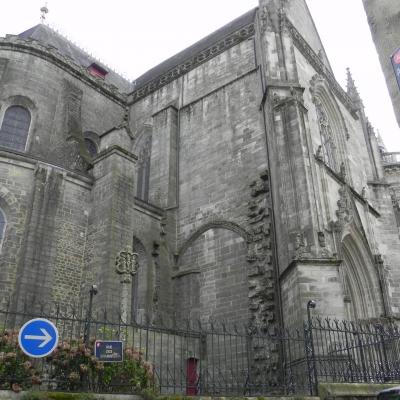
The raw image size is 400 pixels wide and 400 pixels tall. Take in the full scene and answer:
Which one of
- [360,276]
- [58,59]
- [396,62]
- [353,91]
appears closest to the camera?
[396,62]

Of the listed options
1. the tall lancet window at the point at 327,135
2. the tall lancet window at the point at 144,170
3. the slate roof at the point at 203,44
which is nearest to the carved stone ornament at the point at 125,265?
the tall lancet window at the point at 144,170

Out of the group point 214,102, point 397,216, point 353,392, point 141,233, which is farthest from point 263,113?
point 353,392

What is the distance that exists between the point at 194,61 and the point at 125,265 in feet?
34.7

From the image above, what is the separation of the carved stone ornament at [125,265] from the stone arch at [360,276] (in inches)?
253

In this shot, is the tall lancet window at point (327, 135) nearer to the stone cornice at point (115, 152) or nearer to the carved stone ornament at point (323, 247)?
the carved stone ornament at point (323, 247)

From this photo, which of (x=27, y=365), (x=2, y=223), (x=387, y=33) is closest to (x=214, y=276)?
(x=2, y=223)

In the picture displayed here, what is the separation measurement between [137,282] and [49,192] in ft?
13.1

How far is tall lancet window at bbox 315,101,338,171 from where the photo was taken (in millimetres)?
16766

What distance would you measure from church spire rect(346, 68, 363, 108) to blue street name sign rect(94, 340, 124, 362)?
1841 centimetres

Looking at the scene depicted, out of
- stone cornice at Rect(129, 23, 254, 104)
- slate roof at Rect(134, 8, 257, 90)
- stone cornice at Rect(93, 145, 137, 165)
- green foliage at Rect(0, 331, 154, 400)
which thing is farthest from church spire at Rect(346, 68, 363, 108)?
green foliage at Rect(0, 331, 154, 400)

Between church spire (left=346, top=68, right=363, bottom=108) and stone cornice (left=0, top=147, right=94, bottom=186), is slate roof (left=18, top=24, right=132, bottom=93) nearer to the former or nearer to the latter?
stone cornice (left=0, top=147, right=94, bottom=186)

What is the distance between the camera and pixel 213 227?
14.7m

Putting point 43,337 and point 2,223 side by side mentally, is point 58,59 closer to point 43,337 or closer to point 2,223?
point 2,223

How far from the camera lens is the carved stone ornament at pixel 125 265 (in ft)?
36.7
